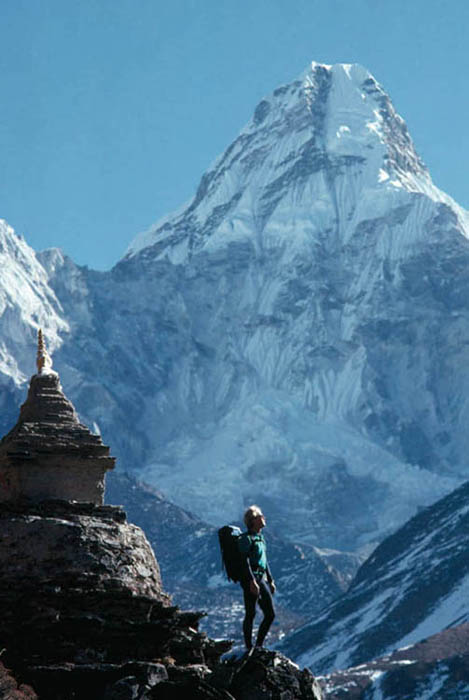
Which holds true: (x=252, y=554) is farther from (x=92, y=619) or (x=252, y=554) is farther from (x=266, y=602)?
(x=92, y=619)

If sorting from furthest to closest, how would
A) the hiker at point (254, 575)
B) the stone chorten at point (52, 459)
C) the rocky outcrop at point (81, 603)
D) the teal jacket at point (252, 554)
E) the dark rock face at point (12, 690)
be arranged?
the stone chorten at point (52, 459) → the rocky outcrop at point (81, 603) → the teal jacket at point (252, 554) → the hiker at point (254, 575) → the dark rock face at point (12, 690)

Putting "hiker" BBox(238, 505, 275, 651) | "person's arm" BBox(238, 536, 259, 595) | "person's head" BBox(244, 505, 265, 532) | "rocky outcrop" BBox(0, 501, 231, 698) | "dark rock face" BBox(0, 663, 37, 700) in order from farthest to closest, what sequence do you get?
"rocky outcrop" BBox(0, 501, 231, 698) → "person's head" BBox(244, 505, 265, 532) → "hiker" BBox(238, 505, 275, 651) → "person's arm" BBox(238, 536, 259, 595) → "dark rock face" BBox(0, 663, 37, 700)

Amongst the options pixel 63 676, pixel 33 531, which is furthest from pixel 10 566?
pixel 63 676

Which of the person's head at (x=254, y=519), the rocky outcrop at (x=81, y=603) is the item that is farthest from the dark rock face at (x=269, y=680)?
the person's head at (x=254, y=519)

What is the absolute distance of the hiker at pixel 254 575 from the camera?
32406 millimetres

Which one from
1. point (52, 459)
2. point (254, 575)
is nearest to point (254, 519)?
point (254, 575)

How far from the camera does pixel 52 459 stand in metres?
41.6

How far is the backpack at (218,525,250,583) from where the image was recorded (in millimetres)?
32719

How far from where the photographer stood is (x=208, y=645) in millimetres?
36875

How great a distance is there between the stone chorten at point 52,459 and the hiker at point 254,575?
7399 millimetres

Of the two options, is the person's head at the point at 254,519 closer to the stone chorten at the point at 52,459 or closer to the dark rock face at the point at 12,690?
the dark rock face at the point at 12,690

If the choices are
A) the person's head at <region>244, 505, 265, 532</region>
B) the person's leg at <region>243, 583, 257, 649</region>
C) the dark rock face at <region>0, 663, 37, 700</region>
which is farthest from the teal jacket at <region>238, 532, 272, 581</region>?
the dark rock face at <region>0, 663, 37, 700</region>

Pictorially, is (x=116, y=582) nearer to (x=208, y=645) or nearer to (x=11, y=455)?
(x=208, y=645)

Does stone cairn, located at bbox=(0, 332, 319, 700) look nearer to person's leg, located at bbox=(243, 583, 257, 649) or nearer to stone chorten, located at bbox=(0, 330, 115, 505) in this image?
person's leg, located at bbox=(243, 583, 257, 649)
